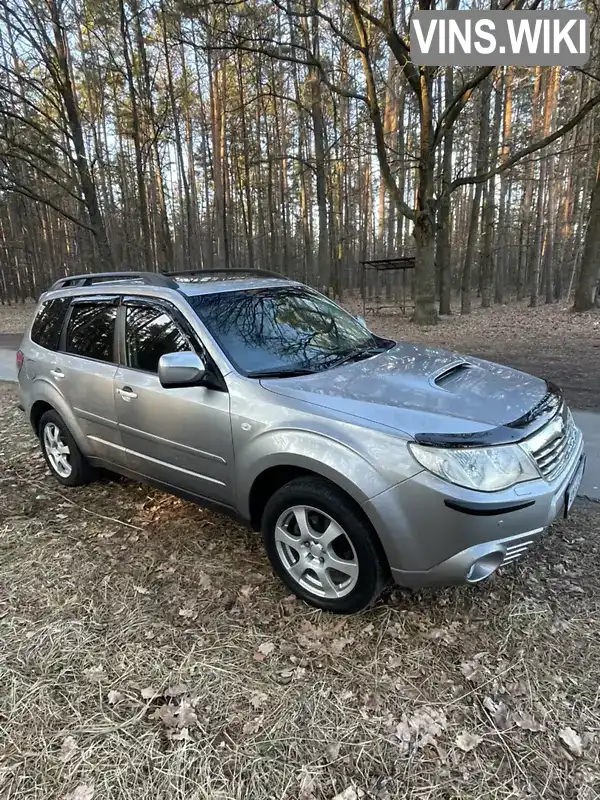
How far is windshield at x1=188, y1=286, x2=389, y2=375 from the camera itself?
3195mm

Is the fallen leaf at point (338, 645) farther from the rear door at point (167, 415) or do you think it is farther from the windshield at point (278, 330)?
the windshield at point (278, 330)

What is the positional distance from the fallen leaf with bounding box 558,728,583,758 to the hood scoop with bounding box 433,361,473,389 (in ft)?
5.59

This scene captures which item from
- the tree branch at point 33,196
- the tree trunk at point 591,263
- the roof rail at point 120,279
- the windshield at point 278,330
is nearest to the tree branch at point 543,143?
the tree trunk at point 591,263

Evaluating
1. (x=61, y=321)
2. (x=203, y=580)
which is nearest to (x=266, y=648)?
(x=203, y=580)

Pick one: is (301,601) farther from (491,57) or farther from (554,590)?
(491,57)

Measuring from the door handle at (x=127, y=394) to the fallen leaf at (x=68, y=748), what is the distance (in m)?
2.05

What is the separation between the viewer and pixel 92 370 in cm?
392

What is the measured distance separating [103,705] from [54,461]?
113 inches

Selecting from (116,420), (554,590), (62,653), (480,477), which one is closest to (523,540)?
(480,477)

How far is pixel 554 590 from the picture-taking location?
2871 millimetres

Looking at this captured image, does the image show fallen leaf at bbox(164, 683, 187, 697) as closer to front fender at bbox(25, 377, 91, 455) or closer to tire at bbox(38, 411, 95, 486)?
front fender at bbox(25, 377, 91, 455)

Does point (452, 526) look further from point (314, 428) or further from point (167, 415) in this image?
point (167, 415)

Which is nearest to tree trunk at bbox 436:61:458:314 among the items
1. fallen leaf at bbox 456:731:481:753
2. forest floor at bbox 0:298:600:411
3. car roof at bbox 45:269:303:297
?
forest floor at bbox 0:298:600:411

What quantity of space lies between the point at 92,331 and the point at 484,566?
338 centimetres
